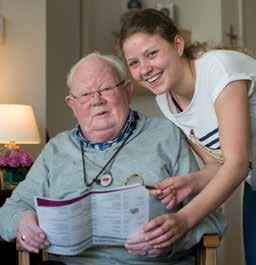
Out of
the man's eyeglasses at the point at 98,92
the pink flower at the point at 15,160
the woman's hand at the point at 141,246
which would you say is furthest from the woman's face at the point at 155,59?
the pink flower at the point at 15,160

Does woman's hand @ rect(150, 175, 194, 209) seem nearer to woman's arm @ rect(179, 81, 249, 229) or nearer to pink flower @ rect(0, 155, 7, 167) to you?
woman's arm @ rect(179, 81, 249, 229)

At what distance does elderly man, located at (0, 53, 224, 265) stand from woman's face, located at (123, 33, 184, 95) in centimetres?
20

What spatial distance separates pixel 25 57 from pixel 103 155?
1537 mm

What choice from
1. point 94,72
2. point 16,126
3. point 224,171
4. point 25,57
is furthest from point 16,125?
point 224,171

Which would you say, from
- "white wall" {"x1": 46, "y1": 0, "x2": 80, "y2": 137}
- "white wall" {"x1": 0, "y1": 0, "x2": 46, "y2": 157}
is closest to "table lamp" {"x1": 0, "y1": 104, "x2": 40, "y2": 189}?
"white wall" {"x1": 0, "y1": 0, "x2": 46, "y2": 157}

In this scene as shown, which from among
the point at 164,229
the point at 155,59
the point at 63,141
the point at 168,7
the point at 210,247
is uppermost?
the point at 168,7

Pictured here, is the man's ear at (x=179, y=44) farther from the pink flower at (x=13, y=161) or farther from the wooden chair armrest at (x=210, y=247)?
the pink flower at (x=13, y=161)

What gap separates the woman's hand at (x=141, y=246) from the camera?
121 centimetres

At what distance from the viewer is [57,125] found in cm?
308

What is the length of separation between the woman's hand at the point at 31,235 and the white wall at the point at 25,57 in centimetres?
148

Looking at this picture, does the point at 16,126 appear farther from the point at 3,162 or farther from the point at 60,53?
the point at 60,53

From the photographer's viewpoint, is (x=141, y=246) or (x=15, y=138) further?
(x=15, y=138)

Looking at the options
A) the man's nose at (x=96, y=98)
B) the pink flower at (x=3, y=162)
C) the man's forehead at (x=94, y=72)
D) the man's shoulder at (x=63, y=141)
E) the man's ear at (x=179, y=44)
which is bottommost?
the pink flower at (x=3, y=162)

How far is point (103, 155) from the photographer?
Result: 4.93 feet
